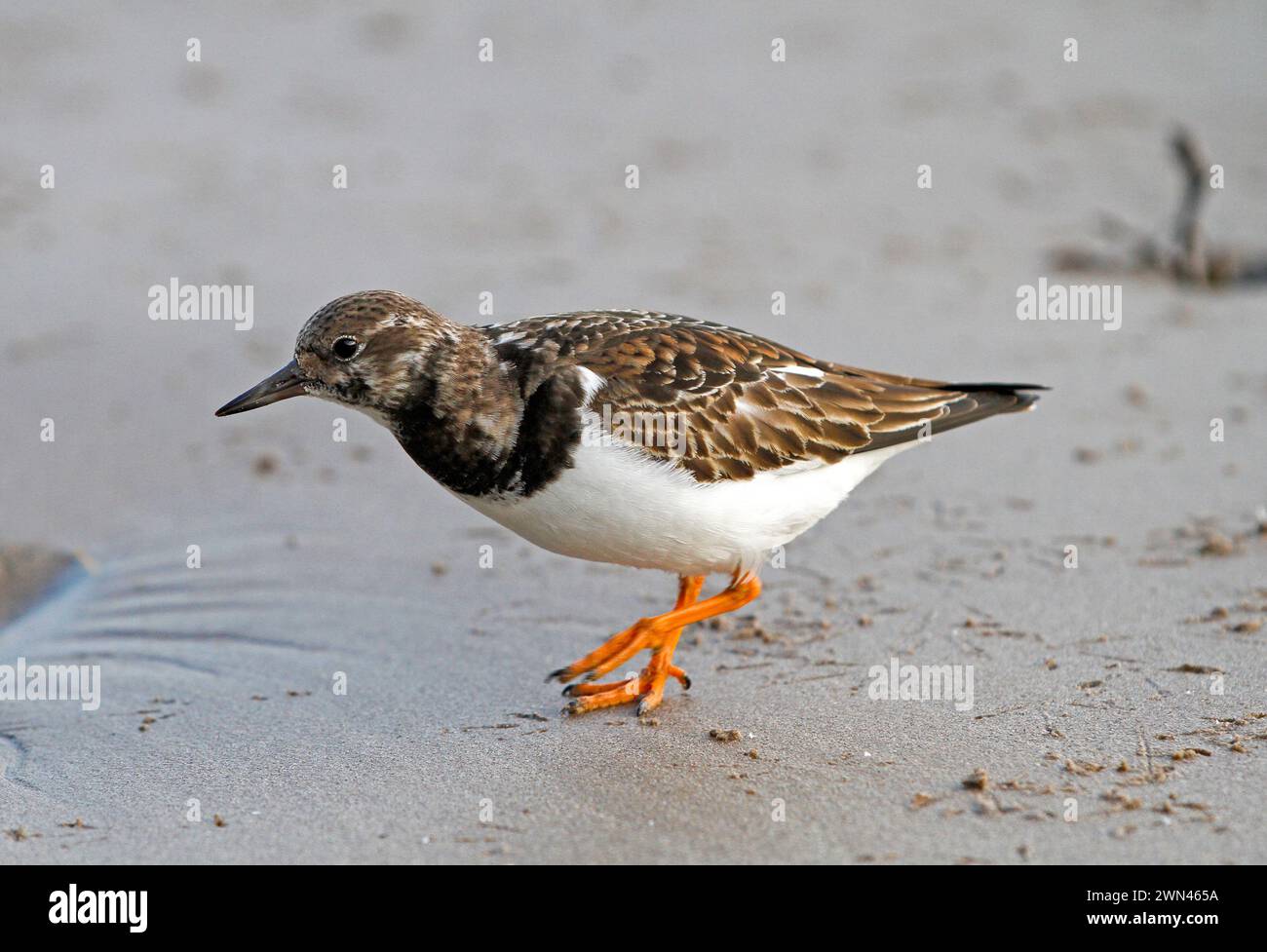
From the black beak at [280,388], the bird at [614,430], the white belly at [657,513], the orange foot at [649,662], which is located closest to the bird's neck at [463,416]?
the bird at [614,430]

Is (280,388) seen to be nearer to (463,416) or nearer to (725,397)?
(463,416)

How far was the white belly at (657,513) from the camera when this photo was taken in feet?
15.7

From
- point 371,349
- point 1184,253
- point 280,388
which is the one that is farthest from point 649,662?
point 1184,253

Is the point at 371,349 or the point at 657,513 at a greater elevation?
the point at 371,349

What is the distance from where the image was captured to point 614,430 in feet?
15.9

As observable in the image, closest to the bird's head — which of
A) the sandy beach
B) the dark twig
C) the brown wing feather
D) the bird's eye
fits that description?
the bird's eye

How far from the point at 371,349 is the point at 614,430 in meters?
0.86

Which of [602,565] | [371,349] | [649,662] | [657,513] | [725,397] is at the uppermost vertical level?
[371,349]

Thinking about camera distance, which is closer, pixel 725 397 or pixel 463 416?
pixel 463 416

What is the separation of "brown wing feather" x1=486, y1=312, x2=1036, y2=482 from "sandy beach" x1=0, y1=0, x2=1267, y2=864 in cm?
79

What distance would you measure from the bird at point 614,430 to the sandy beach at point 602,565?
54cm
